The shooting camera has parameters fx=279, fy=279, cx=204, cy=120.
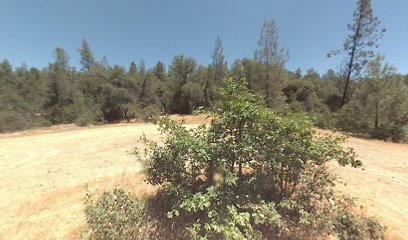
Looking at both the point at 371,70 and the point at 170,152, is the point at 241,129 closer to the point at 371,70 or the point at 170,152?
the point at 170,152

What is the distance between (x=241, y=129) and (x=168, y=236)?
2.23m

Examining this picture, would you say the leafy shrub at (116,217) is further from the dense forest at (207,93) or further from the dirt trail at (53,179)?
the dense forest at (207,93)

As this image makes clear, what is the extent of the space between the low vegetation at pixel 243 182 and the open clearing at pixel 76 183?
0.94 m

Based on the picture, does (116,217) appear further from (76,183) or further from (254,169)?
(76,183)

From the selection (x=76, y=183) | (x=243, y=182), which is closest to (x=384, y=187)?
(x=243, y=182)

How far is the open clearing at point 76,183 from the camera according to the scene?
5328 mm

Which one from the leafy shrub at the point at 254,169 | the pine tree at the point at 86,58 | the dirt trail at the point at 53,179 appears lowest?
the dirt trail at the point at 53,179

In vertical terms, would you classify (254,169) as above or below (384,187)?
above

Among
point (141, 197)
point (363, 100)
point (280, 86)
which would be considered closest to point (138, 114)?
point (280, 86)

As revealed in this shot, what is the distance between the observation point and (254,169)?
5016mm

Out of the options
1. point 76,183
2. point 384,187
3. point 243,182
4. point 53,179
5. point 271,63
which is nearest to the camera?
point 243,182

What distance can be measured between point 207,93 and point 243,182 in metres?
28.7

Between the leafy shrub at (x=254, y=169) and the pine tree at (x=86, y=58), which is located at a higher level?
the pine tree at (x=86, y=58)

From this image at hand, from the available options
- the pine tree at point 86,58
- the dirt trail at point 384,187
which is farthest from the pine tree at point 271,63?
the pine tree at point 86,58
